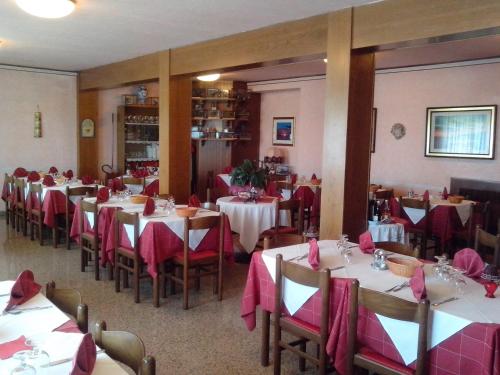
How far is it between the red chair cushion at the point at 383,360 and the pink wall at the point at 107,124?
797 cm

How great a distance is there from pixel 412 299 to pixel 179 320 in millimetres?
2207

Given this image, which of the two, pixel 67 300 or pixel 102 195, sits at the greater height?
pixel 102 195

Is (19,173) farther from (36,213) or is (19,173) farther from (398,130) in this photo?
(398,130)

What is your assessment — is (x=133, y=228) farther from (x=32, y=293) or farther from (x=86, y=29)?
(x=86, y=29)

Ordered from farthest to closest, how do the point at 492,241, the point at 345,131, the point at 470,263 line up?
the point at 345,131
the point at 492,241
the point at 470,263

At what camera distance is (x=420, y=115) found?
25.6 ft

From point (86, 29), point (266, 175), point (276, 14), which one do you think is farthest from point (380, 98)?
point (86, 29)

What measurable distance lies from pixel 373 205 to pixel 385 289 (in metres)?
2.90

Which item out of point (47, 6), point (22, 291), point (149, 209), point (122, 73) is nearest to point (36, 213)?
point (122, 73)

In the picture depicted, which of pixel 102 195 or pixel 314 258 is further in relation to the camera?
pixel 102 195

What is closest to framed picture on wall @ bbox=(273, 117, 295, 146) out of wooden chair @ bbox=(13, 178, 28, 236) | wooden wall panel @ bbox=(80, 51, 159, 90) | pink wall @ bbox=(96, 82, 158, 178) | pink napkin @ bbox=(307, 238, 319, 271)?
pink wall @ bbox=(96, 82, 158, 178)

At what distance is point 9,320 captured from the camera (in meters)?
2.13

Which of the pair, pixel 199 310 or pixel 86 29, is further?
pixel 86 29

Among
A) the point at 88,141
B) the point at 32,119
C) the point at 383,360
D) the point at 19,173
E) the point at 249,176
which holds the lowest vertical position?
the point at 383,360
